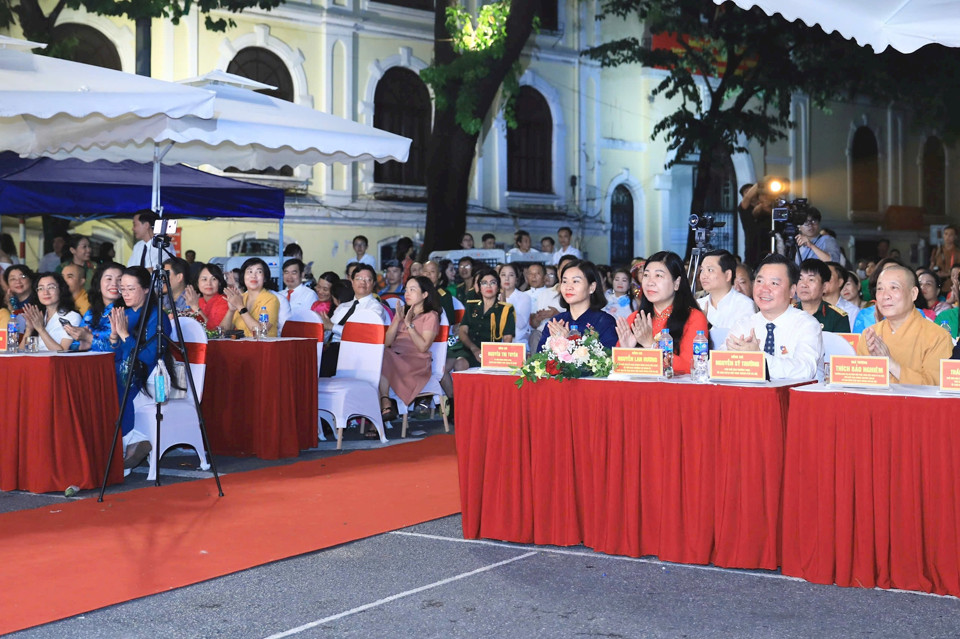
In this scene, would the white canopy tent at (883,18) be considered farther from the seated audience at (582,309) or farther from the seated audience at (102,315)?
the seated audience at (102,315)

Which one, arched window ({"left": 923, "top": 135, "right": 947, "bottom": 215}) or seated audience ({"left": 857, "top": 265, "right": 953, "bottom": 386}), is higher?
arched window ({"left": 923, "top": 135, "right": 947, "bottom": 215})

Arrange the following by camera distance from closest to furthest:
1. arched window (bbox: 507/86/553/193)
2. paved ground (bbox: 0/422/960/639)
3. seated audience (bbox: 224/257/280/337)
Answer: paved ground (bbox: 0/422/960/639), seated audience (bbox: 224/257/280/337), arched window (bbox: 507/86/553/193)

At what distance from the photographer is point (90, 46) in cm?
1781

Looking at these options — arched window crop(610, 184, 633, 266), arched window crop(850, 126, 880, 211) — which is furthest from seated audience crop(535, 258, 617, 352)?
arched window crop(850, 126, 880, 211)

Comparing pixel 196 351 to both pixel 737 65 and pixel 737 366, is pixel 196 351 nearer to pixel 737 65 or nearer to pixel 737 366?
pixel 737 366

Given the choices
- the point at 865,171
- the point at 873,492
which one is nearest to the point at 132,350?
the point at 873,492

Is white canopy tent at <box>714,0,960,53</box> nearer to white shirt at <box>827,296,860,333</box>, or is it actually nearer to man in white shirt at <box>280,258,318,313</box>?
white shirt at <box>827,296,860,333</box>

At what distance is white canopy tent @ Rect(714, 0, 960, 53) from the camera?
520 cm

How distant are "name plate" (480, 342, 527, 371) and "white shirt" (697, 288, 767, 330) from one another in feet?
5.61

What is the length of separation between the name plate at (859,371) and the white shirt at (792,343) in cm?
50

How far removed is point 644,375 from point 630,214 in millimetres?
19881

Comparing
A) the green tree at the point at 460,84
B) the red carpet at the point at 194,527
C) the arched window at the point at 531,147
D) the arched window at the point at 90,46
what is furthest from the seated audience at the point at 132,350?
the arched window at the point at 531,147

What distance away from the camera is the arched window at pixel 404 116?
21016 millimetres

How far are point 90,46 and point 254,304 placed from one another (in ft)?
34.2
